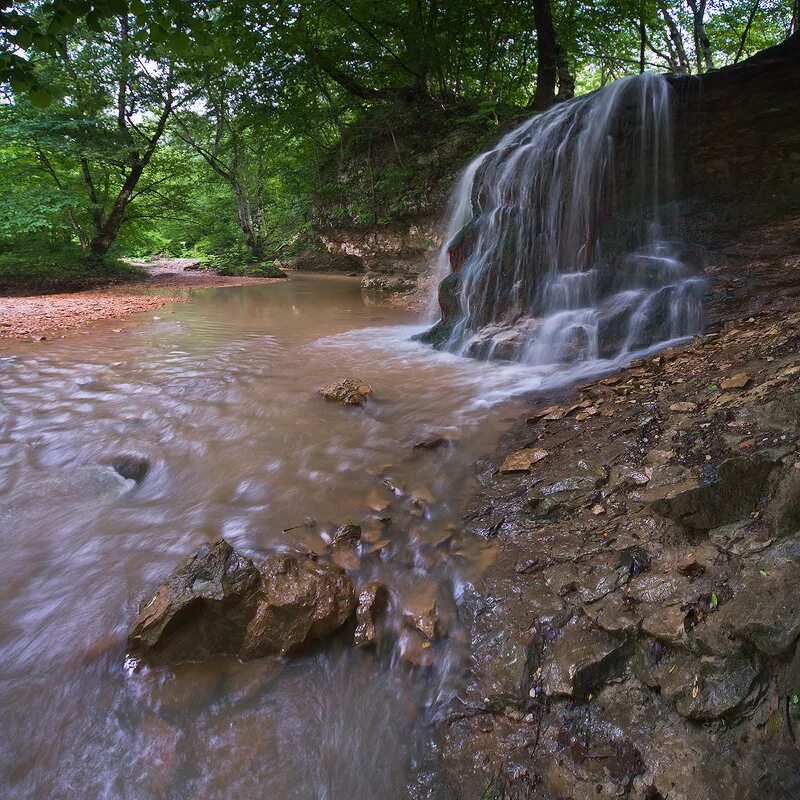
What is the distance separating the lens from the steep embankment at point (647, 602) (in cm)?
135

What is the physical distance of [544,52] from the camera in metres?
9.45

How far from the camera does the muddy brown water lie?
1.68 metres

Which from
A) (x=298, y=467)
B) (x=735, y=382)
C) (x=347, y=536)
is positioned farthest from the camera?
(x=298, y=467)

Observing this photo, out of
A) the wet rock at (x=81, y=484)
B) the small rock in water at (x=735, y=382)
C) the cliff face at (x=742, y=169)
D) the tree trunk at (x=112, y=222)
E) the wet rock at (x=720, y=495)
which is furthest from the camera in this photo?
the tree trunk at (x=112, y=222)

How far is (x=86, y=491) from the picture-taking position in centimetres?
331

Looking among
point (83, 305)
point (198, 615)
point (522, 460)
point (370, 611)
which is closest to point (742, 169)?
point (522, 460)

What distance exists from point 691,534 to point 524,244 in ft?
19.7

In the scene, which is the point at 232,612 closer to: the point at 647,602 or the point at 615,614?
the point at 615,614

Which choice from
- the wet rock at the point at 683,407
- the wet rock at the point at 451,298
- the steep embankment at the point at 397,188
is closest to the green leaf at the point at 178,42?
the wet rock at the point at 683,407

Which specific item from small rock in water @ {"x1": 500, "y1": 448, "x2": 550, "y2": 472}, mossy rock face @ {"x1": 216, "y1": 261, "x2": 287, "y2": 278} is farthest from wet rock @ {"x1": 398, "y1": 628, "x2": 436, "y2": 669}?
mossy rock face @ {"x1": 216, "y1": 261, "x2": 287, "y2": 278}

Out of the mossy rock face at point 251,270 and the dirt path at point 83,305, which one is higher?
the mossy rock face at point 251,270

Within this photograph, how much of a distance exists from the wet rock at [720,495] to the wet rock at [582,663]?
0.68 metres

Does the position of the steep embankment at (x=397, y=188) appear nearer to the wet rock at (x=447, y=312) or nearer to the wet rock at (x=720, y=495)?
the wet rock at (x=447, y=312)

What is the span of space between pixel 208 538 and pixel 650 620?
2345 mm
